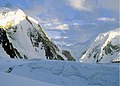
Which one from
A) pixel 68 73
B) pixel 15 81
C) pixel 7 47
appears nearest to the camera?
pixel 15 81

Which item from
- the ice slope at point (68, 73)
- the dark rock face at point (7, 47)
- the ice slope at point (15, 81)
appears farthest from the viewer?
A: the dark rock face at point (7, 47)

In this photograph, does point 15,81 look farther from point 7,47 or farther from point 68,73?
point 7,47

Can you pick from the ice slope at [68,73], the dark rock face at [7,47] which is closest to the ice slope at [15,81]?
the ice slope at [68,73]

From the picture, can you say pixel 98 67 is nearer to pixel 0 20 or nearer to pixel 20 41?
pixel 20 41

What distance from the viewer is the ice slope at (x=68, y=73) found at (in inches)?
902

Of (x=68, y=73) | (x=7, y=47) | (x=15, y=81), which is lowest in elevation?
(x=7, y=47)

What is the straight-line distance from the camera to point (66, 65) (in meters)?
24.9

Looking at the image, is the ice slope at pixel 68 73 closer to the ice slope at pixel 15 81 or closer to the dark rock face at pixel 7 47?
the ice slope at pixel 15 81

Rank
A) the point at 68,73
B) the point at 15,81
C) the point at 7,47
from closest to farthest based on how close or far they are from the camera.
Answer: the point at 15,81, the point at 68,73, the point at 7,47

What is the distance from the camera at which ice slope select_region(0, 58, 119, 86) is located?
2291 cm

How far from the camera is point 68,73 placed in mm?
24031

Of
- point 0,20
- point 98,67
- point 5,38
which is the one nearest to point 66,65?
point 98,67

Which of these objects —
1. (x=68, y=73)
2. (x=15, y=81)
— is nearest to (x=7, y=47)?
(x=68, y=73)

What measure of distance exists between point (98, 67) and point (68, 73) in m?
2.52
